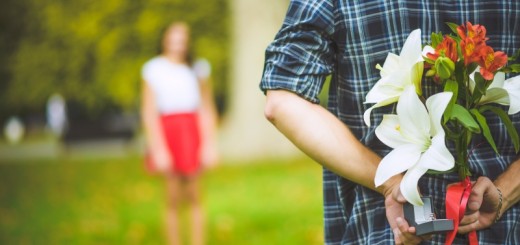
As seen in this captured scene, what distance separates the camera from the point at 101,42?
23.9 metres

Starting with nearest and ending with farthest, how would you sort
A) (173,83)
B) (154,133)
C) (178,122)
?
(154,133) → (173,83) → (178,122)

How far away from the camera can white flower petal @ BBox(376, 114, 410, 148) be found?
1795 mm

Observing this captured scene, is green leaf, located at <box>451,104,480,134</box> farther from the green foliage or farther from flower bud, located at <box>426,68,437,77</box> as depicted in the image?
the green foliage

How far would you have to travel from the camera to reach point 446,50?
1.76 metres

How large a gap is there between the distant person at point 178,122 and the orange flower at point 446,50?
486cm

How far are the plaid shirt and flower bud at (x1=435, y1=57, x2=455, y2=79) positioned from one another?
0.46 feet

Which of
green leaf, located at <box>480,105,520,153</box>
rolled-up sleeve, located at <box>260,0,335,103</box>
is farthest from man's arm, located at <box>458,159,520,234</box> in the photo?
rolled-up sleeve, located at <box>260,0,335,103</box>

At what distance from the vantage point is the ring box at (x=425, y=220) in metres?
1.76

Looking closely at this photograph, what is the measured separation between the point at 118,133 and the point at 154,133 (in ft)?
56.6

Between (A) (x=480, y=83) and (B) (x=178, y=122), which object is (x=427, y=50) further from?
(B) (x=178, y=122)

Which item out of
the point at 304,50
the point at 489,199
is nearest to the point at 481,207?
the point at 489,199

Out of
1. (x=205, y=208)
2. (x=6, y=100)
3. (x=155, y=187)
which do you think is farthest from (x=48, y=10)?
(x=205, y=208)

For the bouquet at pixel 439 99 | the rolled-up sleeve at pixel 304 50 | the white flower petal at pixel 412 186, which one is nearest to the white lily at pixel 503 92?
the bouquet at pixel 439 99

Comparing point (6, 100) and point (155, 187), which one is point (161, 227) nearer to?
point (155, 187)
